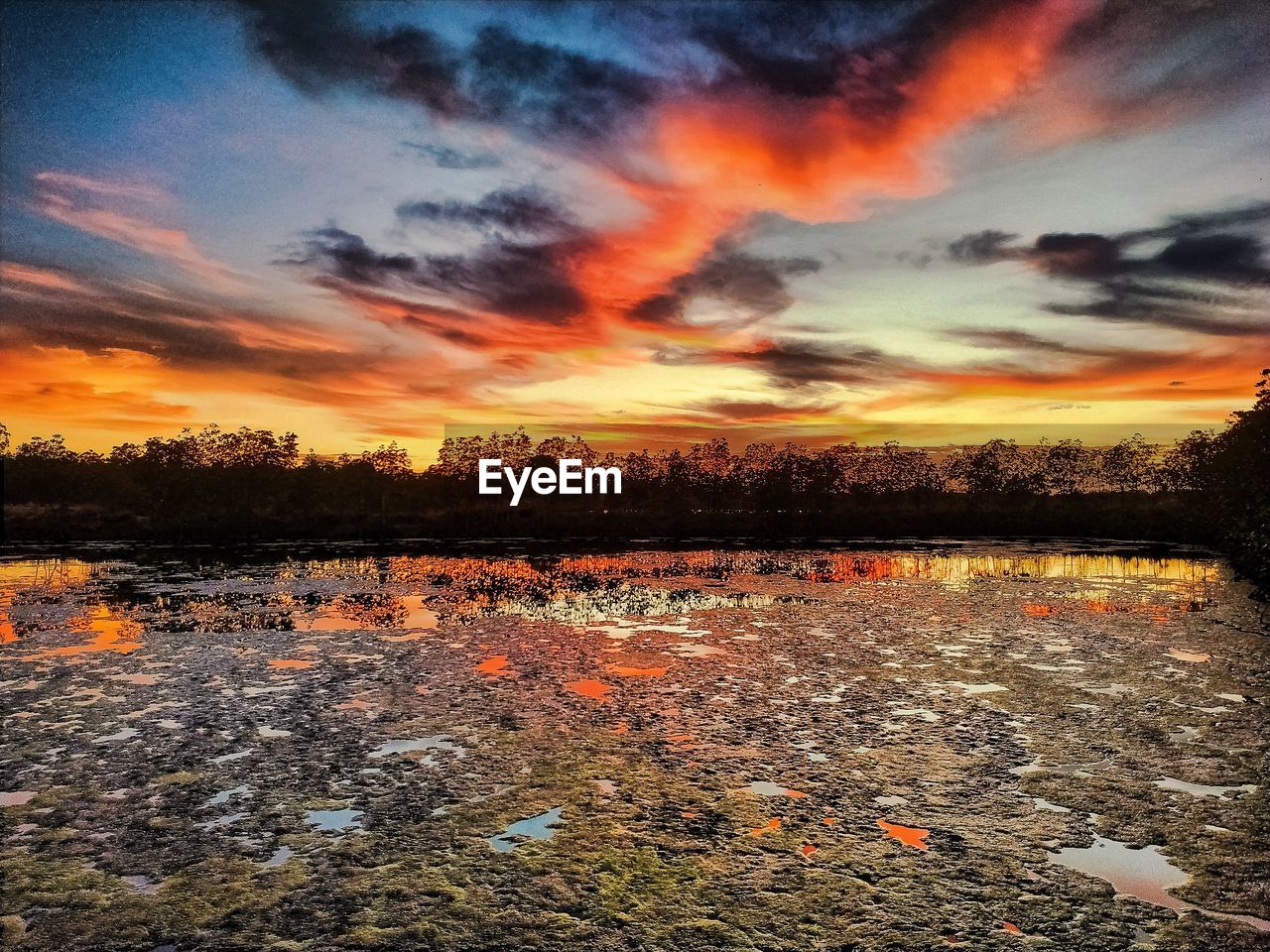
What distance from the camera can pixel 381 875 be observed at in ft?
17.7

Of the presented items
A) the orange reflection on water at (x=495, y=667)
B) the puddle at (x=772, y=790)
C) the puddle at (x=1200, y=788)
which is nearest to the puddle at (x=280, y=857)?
the puddle at (x=772, y=790)

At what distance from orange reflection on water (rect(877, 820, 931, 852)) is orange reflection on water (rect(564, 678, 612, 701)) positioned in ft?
15.0

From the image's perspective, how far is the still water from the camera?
4.89 m

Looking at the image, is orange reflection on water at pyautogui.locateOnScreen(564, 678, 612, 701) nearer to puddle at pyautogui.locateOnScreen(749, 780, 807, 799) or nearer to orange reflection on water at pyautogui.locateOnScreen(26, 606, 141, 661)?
puddle at pyautogui.locateOnScreen(749, 780, 807, 799)

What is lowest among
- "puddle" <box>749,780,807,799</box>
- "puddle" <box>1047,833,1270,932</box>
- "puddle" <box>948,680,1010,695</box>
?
"puddle" <box>1047,833,1270,932</box>

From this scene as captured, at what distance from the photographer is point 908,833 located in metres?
6.07

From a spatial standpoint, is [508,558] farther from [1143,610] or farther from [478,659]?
[1143,610]

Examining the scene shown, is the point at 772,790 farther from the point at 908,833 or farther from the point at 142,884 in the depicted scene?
the point at 142,884

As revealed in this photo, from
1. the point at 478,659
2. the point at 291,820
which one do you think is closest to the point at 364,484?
the point at 478,659

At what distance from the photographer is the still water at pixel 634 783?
4.89 m

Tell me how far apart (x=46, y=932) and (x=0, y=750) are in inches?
178

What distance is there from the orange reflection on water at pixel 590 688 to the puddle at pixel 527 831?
3.68 m

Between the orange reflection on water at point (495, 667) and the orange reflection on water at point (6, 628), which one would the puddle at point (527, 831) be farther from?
the orange reflection on water at point (6, 628)

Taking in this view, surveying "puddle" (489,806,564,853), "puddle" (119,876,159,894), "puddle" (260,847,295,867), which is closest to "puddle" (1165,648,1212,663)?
"puddle" (489,806,564,853)
